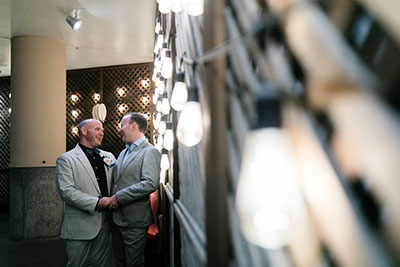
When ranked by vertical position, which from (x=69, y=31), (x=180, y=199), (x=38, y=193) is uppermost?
(x=69, y=31)

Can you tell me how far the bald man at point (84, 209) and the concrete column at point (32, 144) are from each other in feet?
8.33

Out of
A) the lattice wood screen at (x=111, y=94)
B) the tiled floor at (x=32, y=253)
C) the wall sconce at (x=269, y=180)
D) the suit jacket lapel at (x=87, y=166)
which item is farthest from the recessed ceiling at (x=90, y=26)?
the wall sconce at (x=269, y=180)

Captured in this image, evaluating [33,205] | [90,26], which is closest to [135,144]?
[90,26]

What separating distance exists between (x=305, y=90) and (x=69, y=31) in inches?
205

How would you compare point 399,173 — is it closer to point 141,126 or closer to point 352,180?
point 352,180

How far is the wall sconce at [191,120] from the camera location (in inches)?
36.4

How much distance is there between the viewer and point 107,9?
430 centimetres

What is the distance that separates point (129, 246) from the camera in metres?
2.57

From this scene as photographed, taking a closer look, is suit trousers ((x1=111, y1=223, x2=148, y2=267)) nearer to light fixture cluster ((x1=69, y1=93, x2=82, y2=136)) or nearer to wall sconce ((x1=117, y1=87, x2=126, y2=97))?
wall sconce ((x1=117, y1=87, x2=126, y2=97))

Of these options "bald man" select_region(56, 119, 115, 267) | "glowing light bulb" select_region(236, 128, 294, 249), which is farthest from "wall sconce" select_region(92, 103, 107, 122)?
"glowing light bulb" select_region(236, 128, 294, 249)

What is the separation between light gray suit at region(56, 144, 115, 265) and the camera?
8.23 ft

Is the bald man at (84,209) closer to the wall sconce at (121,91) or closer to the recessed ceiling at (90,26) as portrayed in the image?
the recessed ceiling at (90,26)

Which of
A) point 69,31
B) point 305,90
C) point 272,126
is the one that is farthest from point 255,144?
point 69,31

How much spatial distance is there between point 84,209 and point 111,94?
4.85 m
